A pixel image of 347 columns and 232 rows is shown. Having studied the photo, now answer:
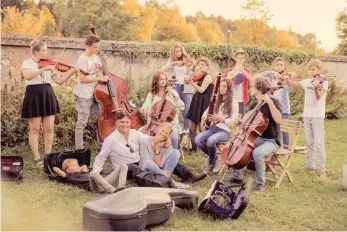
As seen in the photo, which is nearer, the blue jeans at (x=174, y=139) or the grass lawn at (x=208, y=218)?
the grass lawn at (x=208, y=218)

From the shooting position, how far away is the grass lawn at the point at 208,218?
4.77 metres

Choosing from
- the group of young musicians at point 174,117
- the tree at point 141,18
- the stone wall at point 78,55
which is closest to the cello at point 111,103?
the group of young musicians at point 174,117

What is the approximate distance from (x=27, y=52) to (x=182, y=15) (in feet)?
97.9

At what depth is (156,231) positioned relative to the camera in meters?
4.57

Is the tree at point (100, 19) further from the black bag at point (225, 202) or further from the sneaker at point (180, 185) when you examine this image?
the black bag at point (225, 202)

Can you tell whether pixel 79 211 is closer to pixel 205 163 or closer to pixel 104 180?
pixel 104 180

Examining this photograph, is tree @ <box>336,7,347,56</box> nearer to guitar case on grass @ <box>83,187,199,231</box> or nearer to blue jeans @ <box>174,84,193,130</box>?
blue jeans @ <box>174,84,193,130</box>

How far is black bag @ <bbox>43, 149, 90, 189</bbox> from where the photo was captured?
237 inches

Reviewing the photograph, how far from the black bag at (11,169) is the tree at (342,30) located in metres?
25.2

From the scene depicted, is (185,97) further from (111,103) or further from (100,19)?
(100,19)

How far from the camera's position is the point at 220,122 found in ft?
22.5

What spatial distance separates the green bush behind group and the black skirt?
4.17 feet

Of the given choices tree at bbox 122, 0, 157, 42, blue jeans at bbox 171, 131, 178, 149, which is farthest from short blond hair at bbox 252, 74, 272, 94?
tree at bbox 122, 0, 157, 42

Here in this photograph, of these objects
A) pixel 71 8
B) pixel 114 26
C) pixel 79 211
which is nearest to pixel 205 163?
pixel 79 211
